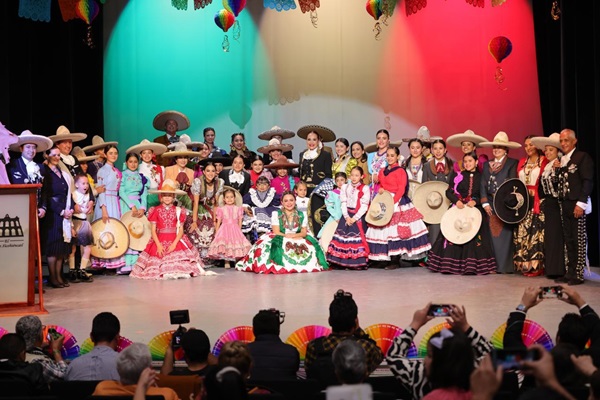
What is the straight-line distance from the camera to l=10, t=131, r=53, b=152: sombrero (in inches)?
317

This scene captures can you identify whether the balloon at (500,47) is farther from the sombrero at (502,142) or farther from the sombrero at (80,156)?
the sombrero at (80,156)

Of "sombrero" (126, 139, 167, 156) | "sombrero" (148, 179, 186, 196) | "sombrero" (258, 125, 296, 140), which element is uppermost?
"sombrero" (258, 125, 296, 140)

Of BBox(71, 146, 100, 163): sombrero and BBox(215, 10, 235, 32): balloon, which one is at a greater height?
BBox(215, 10, 235, 32): balloon

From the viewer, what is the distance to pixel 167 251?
916 centimetres

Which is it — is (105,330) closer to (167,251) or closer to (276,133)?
(167,251)

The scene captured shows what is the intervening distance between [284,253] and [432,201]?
1.69 m

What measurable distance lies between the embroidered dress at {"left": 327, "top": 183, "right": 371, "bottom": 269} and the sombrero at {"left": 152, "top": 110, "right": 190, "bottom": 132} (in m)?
3.34

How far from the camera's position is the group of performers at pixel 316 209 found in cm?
844

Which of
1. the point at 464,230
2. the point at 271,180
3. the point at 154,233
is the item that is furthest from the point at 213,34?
the point at 464,230

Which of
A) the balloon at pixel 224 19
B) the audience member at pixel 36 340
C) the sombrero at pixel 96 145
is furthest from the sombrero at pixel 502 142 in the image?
the audience member at pixel 36 340

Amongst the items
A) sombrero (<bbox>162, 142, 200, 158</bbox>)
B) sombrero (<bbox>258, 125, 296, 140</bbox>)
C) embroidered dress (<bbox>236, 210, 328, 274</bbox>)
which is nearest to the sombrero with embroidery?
sombrero (<bbox>162, 142, 200, 158</bbox>)

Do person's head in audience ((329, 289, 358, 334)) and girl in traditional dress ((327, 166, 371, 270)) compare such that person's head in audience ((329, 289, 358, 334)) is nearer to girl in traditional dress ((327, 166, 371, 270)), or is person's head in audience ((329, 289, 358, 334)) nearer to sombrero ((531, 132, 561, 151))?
sombrero ((531, 132, 561, 151))

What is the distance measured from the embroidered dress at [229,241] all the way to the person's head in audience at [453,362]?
712 cm

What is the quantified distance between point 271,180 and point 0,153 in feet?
12.3
